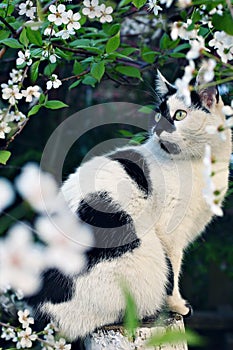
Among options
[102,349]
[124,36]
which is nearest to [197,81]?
[102,349]

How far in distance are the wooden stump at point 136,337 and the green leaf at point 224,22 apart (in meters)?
0.81

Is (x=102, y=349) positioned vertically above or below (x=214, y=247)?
above

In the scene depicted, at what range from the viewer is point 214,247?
3.66 m

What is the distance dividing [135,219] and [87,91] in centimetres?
222

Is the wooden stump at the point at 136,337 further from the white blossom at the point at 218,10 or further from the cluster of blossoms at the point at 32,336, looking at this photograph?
the white blossom at the point at 218,10

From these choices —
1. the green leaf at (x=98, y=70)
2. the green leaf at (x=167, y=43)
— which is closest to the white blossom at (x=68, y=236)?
the green leaf at (x=98, y=70)

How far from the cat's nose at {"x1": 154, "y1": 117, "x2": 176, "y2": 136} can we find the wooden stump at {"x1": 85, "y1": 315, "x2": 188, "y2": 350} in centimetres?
55

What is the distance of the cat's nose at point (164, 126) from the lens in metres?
1.90

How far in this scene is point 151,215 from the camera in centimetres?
188

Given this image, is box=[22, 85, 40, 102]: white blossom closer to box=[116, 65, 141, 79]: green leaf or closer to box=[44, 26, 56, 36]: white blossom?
box=[44, 26, 56, 36]: white blossom

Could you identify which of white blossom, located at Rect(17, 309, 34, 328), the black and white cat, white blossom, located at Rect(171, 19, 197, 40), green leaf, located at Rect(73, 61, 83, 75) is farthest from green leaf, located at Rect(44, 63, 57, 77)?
white blossom, located at Rect(17, 309, 34, 328)

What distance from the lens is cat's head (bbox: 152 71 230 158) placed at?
189 centimetres

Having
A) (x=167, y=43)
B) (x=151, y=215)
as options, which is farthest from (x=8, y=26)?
(x=151, y=215)

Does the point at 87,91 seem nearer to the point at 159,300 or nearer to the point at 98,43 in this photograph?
the point at 98,43
